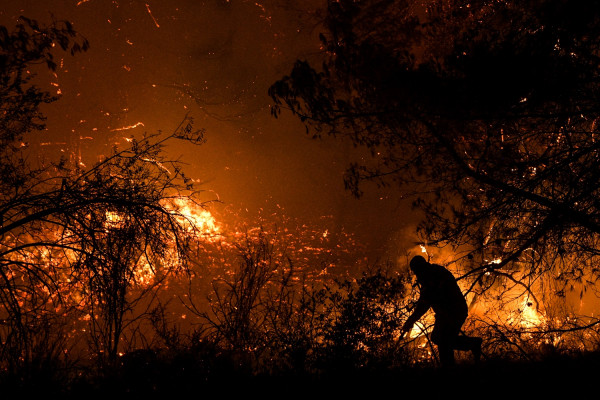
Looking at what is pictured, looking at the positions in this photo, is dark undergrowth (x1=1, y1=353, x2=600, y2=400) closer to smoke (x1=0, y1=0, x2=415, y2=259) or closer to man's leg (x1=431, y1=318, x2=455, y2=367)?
man's leg (x1=431, y1=318, x2=455, y2=367)

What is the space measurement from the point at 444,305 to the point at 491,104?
2.49m

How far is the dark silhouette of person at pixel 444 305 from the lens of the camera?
17.6ft

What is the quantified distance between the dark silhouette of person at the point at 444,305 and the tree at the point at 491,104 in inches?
16.3

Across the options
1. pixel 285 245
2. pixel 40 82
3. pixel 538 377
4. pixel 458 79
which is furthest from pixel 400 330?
pixel 40 82

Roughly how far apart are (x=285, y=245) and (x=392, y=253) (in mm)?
2891

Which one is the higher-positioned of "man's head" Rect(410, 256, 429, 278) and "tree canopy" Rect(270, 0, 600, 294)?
"tree canopy" Rect(270, 0, 600, 294)

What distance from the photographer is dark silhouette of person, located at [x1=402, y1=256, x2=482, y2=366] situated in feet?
17.6

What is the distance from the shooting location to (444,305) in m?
5.41

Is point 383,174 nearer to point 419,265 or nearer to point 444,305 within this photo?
point 419,265

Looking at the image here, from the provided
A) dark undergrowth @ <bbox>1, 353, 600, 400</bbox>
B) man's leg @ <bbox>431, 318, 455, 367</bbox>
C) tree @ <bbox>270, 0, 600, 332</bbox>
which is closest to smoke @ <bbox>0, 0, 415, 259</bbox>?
tree @ <bbox>270, 0, 600, 332</bbox>

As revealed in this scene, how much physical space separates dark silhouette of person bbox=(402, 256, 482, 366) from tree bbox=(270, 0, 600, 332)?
41 centimetres

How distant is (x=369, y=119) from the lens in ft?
20.7

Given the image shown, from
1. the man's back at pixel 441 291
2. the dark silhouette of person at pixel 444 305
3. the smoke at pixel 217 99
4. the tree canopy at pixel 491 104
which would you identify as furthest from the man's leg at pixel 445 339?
the smoke at pixel 217 99

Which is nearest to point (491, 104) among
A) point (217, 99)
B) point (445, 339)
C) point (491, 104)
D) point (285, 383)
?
point (491, 104)
